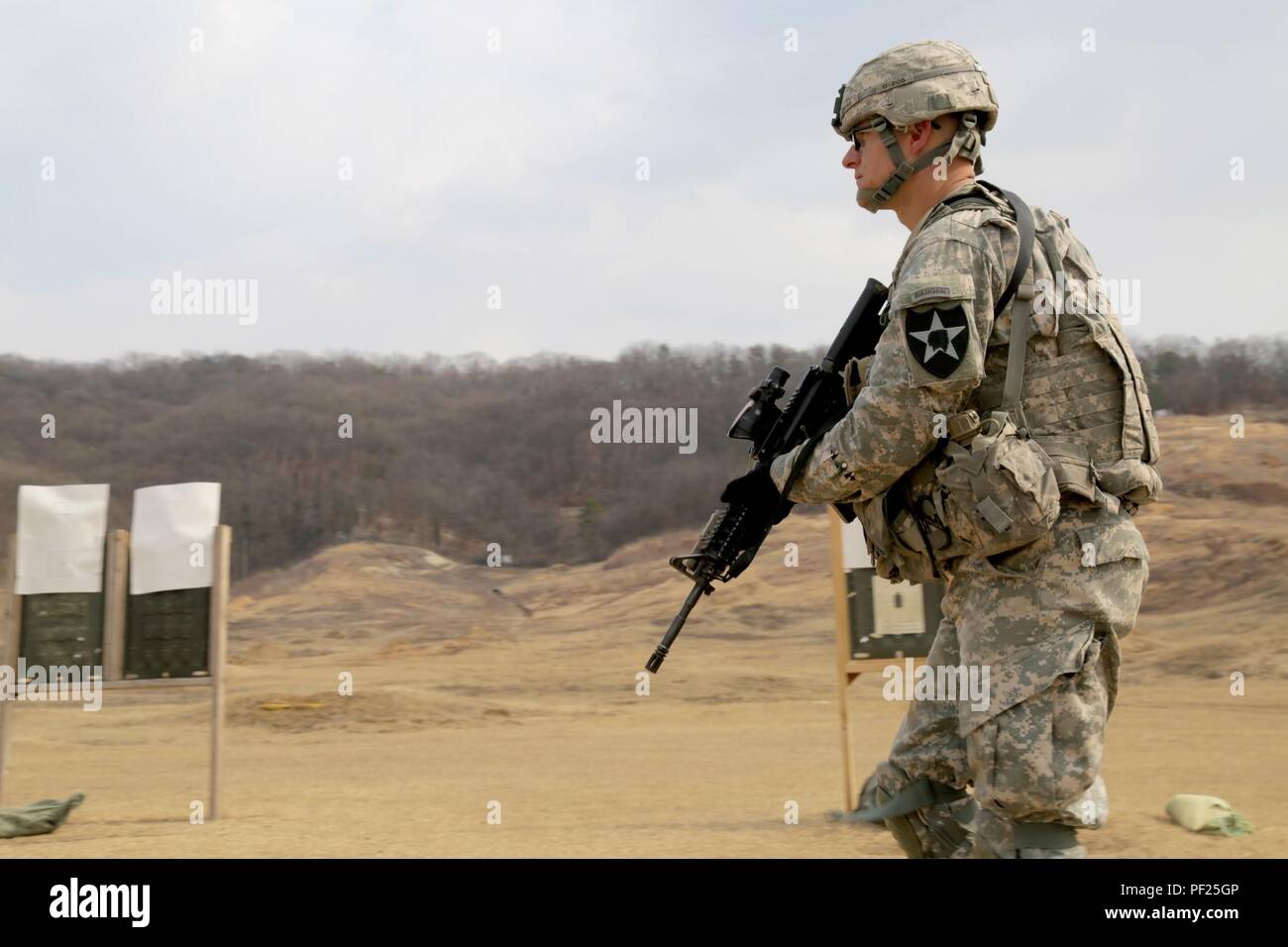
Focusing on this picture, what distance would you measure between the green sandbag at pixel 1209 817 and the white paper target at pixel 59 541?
5.25 meters

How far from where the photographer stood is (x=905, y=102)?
334 centimetres

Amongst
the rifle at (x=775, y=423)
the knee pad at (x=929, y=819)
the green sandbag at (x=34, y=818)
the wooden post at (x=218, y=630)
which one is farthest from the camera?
the wooden post at (x=218, y=630)

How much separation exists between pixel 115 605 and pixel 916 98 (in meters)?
5.22

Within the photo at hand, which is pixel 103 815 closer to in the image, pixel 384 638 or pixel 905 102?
pixel 905 102

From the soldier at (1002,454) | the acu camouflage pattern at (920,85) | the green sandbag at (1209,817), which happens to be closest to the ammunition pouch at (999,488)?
the soldier at (1002,454)

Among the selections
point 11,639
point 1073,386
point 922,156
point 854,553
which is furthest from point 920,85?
point 11,639

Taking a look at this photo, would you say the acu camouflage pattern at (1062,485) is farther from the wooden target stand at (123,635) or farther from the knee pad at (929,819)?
the wooden target stand at (123,635)

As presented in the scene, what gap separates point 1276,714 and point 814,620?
269 inches

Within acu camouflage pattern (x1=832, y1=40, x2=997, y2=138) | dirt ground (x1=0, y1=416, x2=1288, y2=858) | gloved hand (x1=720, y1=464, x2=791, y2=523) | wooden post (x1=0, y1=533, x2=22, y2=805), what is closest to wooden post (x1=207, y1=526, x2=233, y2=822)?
dirt ground (x1=0, y1=416, x2=1288, y2=858)

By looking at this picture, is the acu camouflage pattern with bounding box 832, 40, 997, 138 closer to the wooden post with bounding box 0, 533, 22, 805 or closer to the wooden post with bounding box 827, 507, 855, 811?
the wooden post with bounding box 827, 507, 855, 811

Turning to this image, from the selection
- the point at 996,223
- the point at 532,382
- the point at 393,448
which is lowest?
the point at 996,223

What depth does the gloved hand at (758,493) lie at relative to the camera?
378 centimetres

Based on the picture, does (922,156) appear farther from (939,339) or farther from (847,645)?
(847,645)
